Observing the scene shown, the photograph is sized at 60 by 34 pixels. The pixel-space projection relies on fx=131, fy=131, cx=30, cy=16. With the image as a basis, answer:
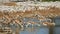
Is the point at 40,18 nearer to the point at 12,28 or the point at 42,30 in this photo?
the point at 42,30

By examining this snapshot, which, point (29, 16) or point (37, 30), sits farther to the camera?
point (29, 16)

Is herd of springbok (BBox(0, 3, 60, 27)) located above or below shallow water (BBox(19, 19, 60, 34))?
above

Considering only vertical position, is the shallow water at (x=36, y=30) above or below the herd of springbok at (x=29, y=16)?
below

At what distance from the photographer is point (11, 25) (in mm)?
939

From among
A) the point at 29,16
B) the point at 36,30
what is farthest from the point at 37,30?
the point at 29,16

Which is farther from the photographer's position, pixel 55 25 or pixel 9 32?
pixel 55 25

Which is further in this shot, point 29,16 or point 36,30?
point 29,16

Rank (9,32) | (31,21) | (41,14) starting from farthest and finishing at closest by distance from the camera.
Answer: (41,14), (31,21), (9,32)

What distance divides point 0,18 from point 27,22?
21 centimetres

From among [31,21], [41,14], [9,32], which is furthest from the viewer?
[41,14]

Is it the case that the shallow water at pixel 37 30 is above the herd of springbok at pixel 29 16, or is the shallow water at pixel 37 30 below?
below

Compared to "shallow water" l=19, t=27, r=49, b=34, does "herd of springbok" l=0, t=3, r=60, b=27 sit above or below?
above

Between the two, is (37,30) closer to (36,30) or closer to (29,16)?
(36,30)

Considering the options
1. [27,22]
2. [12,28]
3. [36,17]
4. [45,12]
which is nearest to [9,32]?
[12,28]
